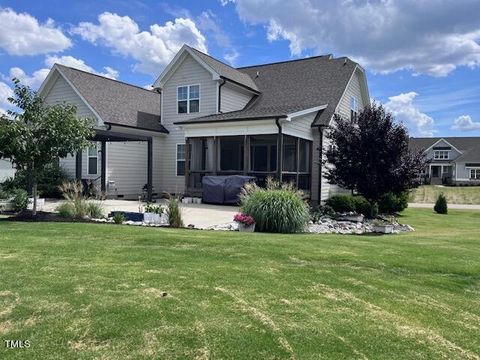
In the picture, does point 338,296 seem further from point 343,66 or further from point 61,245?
point 343,66

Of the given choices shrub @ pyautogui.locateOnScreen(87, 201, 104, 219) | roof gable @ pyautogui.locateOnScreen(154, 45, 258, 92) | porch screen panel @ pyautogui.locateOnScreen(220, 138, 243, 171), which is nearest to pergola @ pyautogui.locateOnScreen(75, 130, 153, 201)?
porch screen panel @ pyautogui.locateOnScreen(220, 138, 243, 171)

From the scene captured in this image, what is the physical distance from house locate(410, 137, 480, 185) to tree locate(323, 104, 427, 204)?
4646 cm

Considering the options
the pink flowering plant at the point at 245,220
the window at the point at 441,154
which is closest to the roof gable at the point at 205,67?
the pink flowering plant at the point at 245,220

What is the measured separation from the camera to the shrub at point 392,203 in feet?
65.8

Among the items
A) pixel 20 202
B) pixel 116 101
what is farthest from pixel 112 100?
pixel 20 202

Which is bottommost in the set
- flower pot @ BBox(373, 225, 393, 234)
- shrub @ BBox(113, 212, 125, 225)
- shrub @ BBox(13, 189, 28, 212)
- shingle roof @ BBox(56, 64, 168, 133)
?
flower pot @ BBox(373, 225, 393, 234)

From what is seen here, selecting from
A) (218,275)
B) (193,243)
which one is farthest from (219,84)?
(218,275)

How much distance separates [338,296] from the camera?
482cm

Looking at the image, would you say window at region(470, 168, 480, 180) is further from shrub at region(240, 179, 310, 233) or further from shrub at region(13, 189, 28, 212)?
shrub at region(13, 189, 28, 212)

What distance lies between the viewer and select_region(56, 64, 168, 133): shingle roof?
21.0 meters

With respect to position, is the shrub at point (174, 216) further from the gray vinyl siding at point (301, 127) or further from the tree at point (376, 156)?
the tree at point (376, 156)

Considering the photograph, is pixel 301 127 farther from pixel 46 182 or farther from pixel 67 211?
pixel 46 182

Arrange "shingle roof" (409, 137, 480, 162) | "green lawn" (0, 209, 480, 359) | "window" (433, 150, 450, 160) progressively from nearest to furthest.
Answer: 1. "green lawn" (0, 209, 480, 359)
2. "shingle roof" (409, 137, 480, 162)
3. "window" (433, 150, 450, 160)

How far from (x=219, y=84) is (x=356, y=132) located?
26.7 ft
